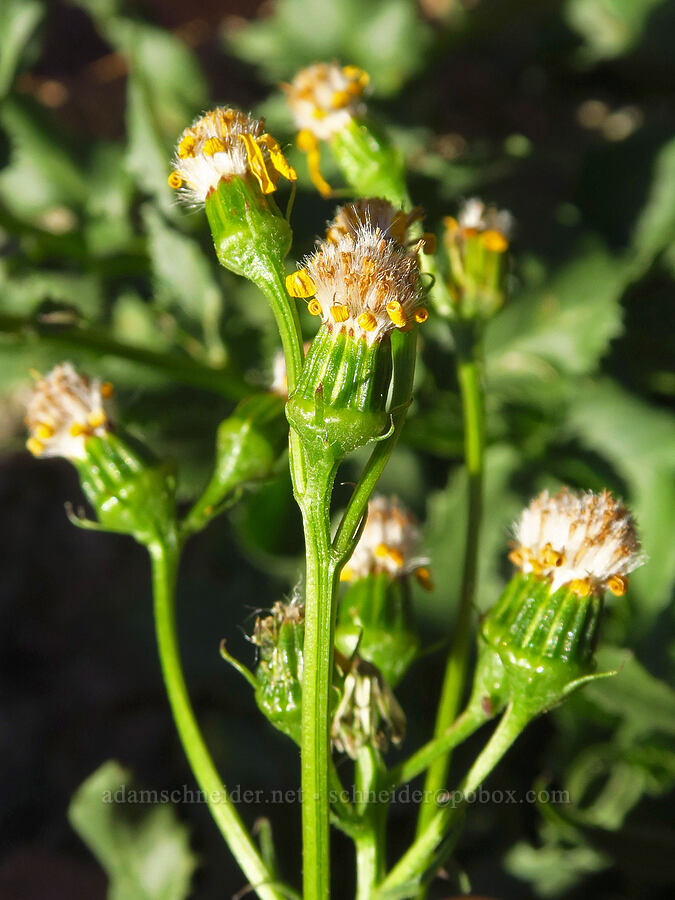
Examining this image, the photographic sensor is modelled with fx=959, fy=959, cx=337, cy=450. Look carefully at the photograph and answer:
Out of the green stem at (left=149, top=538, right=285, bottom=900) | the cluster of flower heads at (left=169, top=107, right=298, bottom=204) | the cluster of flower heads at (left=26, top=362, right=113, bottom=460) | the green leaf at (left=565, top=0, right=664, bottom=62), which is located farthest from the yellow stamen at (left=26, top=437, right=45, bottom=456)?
the green leaf at (left=565, top=0, right=664, bottom=62)

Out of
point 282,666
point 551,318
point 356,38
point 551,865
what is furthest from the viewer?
point 356,38

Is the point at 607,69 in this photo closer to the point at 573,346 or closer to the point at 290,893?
the point at 573,346

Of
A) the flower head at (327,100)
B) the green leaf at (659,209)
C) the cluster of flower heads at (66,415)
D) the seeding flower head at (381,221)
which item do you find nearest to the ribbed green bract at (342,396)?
the seeding flower head at (381,221)

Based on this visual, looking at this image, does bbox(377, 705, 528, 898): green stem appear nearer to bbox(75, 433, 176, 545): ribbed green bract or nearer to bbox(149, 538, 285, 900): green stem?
bbox(149, 538, 285, 900): green stem

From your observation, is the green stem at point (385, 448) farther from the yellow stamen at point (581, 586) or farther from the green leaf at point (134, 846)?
the green leaf at point (134, 846)

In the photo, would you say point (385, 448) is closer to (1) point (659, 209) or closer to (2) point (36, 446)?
(2) point (36, 446)

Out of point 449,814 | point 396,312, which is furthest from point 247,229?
point 449,814
